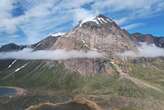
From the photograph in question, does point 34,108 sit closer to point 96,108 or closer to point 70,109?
point 70,109

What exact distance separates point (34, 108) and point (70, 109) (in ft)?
10.9

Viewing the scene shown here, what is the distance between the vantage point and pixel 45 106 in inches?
1410

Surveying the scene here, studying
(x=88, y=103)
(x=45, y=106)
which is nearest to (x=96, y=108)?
(x=88, y=103)

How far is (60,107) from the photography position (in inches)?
1395

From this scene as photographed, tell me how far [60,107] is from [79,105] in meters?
1.78

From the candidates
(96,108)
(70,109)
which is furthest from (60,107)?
(96,108)

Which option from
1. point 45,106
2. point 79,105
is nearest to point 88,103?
point 79,105

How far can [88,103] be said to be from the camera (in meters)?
35.5

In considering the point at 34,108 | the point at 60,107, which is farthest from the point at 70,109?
the point at 34,108

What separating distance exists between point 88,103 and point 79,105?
888 mm

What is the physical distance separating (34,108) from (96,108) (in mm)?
5537

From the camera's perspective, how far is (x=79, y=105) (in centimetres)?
3572

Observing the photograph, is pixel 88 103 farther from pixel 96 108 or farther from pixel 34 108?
pixel 34 108

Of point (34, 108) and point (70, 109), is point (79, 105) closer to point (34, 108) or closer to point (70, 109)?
Answer: point (70, 109)
